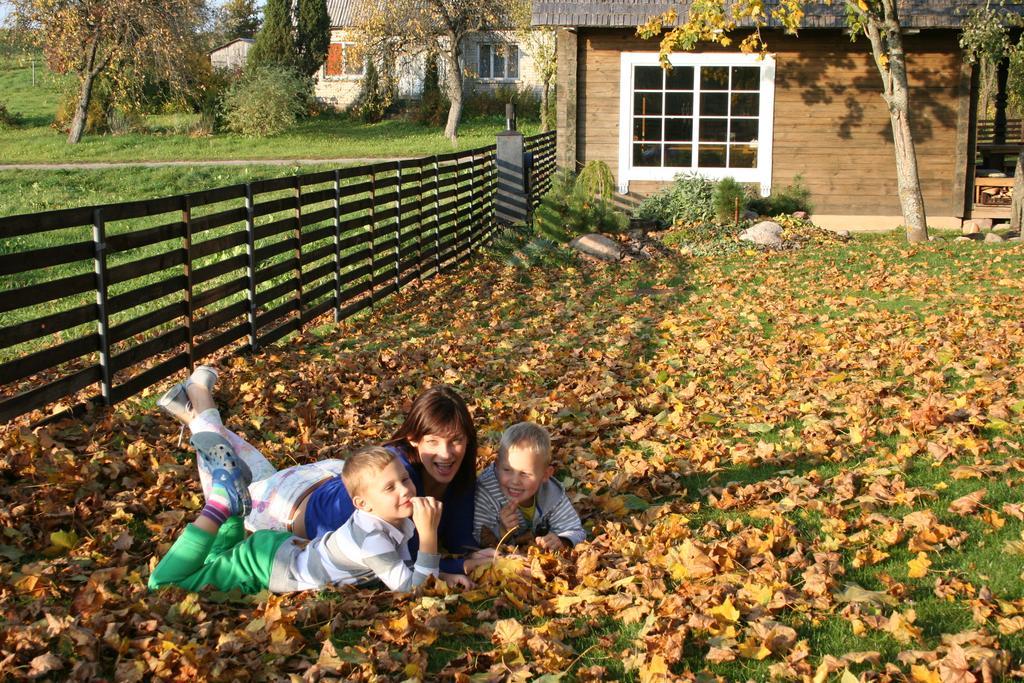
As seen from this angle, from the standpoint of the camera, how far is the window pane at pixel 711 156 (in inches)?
773

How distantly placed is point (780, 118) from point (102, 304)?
1488 centimetres

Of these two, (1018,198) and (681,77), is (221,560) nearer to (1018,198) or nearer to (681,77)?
(1018,198)

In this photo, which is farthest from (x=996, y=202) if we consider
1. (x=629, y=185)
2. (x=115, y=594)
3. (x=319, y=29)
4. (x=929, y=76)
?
(x=319, y=29)

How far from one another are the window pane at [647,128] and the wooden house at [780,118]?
2cm

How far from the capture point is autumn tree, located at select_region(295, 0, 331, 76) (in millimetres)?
53344

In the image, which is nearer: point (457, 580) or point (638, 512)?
point (457, 580)

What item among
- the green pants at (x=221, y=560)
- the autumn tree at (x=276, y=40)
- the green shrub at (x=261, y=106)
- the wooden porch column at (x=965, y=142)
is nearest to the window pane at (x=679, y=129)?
the wooden porch column at (x=965, y=142)

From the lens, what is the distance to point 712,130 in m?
19.6

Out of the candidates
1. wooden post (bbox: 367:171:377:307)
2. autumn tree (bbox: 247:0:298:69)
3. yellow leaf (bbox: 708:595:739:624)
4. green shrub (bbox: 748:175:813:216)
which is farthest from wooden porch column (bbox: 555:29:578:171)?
autumn tree (bbox: 247:0:298:69)

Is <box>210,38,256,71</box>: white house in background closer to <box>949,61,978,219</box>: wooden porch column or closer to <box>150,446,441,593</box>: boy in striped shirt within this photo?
<box>949,61,978,219</box>: wooden porch column

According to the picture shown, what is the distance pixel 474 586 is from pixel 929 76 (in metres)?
17.2

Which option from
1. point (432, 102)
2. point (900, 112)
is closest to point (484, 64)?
point (432, 102)

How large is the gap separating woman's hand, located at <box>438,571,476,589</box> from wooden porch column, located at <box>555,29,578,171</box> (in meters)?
15.2

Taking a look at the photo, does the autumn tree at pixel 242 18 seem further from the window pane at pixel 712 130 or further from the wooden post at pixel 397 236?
→ the wooden post at pixel 397 236
